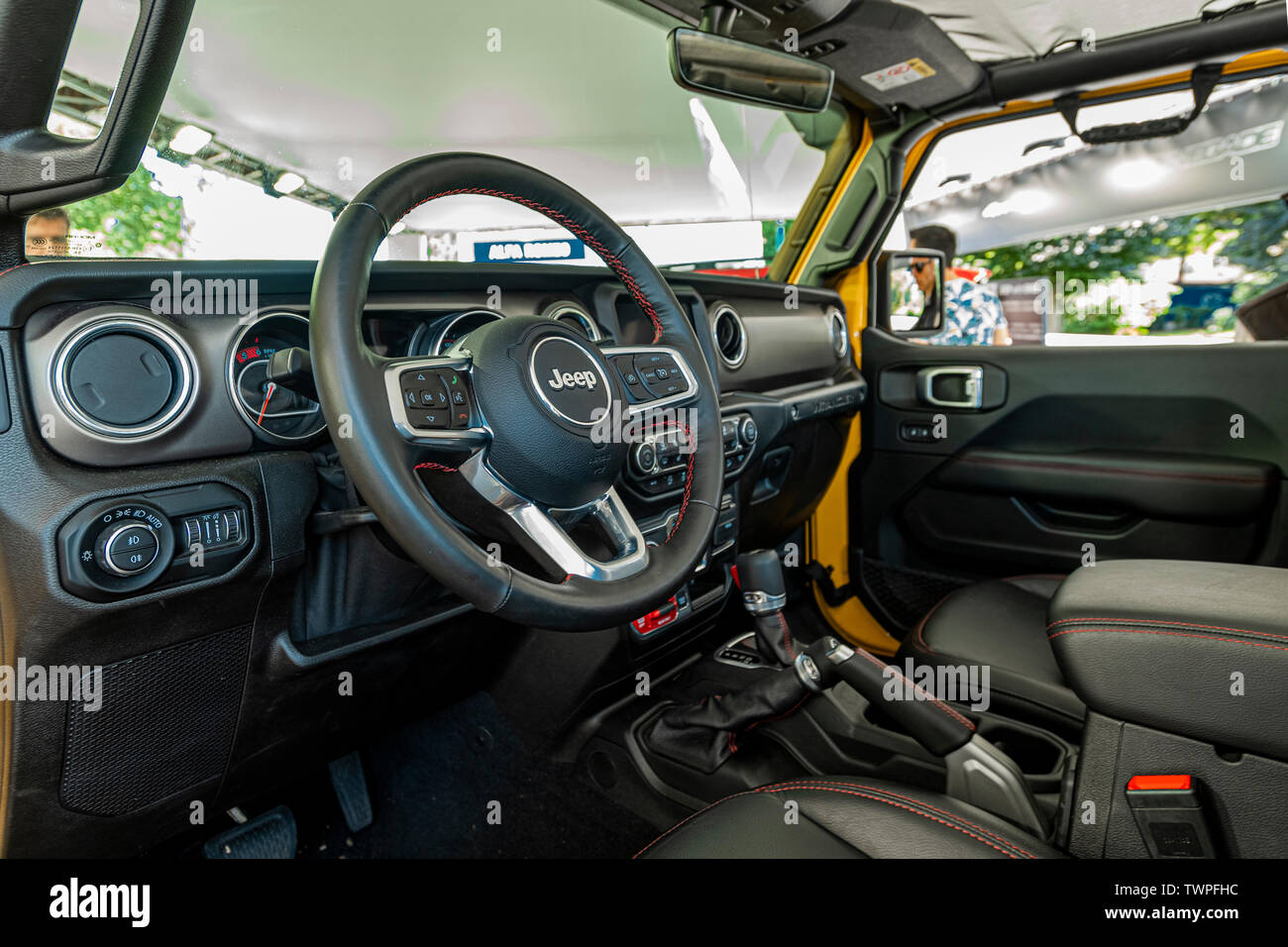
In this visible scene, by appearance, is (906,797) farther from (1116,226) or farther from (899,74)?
(1116,226)

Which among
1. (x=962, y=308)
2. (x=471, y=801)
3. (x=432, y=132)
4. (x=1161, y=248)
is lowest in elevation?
(x=471, y=801)

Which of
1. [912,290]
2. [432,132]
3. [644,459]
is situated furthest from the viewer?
[912,290]

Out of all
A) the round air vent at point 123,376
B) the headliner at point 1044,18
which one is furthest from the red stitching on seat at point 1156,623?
the headliner at point 1044,18

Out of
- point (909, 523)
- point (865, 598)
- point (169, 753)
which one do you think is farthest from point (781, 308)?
point (169, 753)

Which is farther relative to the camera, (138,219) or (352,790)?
(352,790)

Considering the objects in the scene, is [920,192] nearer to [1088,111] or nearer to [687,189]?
[1088,111]

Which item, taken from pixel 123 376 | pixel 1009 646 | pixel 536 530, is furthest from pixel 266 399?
pixel 1009 646

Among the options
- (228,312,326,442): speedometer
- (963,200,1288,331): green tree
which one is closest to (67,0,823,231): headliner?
(228,312,326,442): speedometer

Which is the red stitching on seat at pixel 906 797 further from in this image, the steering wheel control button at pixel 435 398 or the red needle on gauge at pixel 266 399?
the red needle on gauge at pixel 266 399

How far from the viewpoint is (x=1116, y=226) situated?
2.24 m

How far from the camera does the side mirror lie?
239 cm

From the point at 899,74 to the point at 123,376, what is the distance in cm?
198

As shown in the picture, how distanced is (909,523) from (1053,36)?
1.30m
